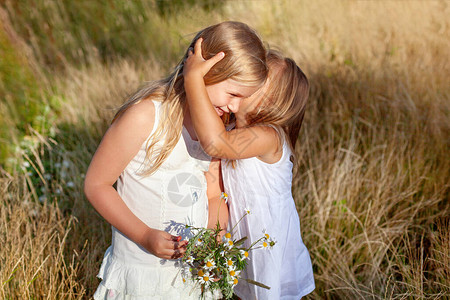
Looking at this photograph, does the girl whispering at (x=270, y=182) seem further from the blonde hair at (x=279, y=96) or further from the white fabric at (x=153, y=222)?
the white fabric at (x=153, y=222)

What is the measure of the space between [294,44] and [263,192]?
128 inches

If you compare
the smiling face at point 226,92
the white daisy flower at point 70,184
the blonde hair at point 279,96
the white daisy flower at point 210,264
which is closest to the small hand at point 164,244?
the white daisy flower at point 210,264

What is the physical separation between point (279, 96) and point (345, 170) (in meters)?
1.19

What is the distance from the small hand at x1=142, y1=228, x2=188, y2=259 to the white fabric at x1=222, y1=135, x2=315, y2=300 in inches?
17.4

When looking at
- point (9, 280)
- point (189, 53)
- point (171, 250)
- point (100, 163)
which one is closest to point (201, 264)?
point (171, 250)

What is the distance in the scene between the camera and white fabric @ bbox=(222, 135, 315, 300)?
6.11 ft

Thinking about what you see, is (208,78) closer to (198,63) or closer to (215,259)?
(198,63)

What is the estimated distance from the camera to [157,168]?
5.46 feet

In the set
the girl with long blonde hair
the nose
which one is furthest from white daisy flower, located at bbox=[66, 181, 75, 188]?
the nose

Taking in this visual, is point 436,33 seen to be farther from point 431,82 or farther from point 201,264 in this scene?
point 201,264

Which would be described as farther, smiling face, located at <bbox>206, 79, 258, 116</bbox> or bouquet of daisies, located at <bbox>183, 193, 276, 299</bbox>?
smiling face, located at <bbox>206, 79, 258, 116</bbox>

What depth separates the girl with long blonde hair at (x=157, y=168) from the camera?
157 cm

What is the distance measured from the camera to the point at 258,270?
73.8 inches

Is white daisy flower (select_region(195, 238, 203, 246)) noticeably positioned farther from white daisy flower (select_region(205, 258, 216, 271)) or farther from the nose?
the nose
